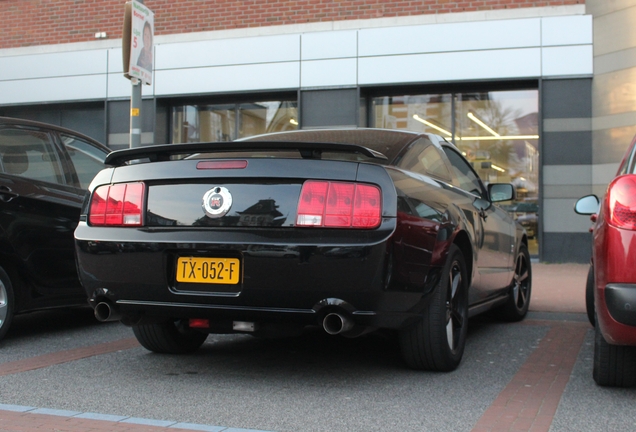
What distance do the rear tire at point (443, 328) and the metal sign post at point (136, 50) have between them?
205 inches

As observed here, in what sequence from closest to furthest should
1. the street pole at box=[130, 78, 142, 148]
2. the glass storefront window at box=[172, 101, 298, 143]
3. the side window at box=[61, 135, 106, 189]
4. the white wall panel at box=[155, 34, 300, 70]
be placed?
the side window at box=[61, 135, 106, 189]
the street pole at box=[130, 78, 142, 148]
the white wall panel at box=[155, 34, 300, 70]
the glass storefront window at box=[172, 101, 298, 143]

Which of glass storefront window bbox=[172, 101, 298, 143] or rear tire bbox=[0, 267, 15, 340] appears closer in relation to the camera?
rear tire bbox=[0, 267, 15, 340]

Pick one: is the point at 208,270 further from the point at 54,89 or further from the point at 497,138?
the point at 54,89

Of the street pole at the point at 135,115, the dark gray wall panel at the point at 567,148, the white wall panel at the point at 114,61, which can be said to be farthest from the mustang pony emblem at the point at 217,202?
the white wall panel at the point at 114,61

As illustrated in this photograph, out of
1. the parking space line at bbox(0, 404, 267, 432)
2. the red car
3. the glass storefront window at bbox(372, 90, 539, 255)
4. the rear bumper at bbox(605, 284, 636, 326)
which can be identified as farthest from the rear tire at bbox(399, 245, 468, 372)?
the glass storefront window at bbox(372, 90, 539, 255)

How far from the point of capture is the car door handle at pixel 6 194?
5.27 metres

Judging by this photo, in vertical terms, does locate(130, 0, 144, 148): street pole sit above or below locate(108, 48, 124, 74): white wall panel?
below

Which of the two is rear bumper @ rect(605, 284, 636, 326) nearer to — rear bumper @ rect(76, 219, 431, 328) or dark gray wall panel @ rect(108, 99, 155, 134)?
rear bumper @ rect(76, 219, 431, 328)

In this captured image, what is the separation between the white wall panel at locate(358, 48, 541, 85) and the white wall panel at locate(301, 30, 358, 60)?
1.14 feet

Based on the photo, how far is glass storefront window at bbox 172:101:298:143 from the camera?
1500 cm

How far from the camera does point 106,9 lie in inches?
627

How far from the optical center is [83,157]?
6.33m

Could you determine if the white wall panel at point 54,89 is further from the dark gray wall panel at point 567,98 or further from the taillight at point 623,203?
the taillight at point 623,203

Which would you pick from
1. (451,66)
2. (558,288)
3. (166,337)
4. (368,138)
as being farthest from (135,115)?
(451,66)
